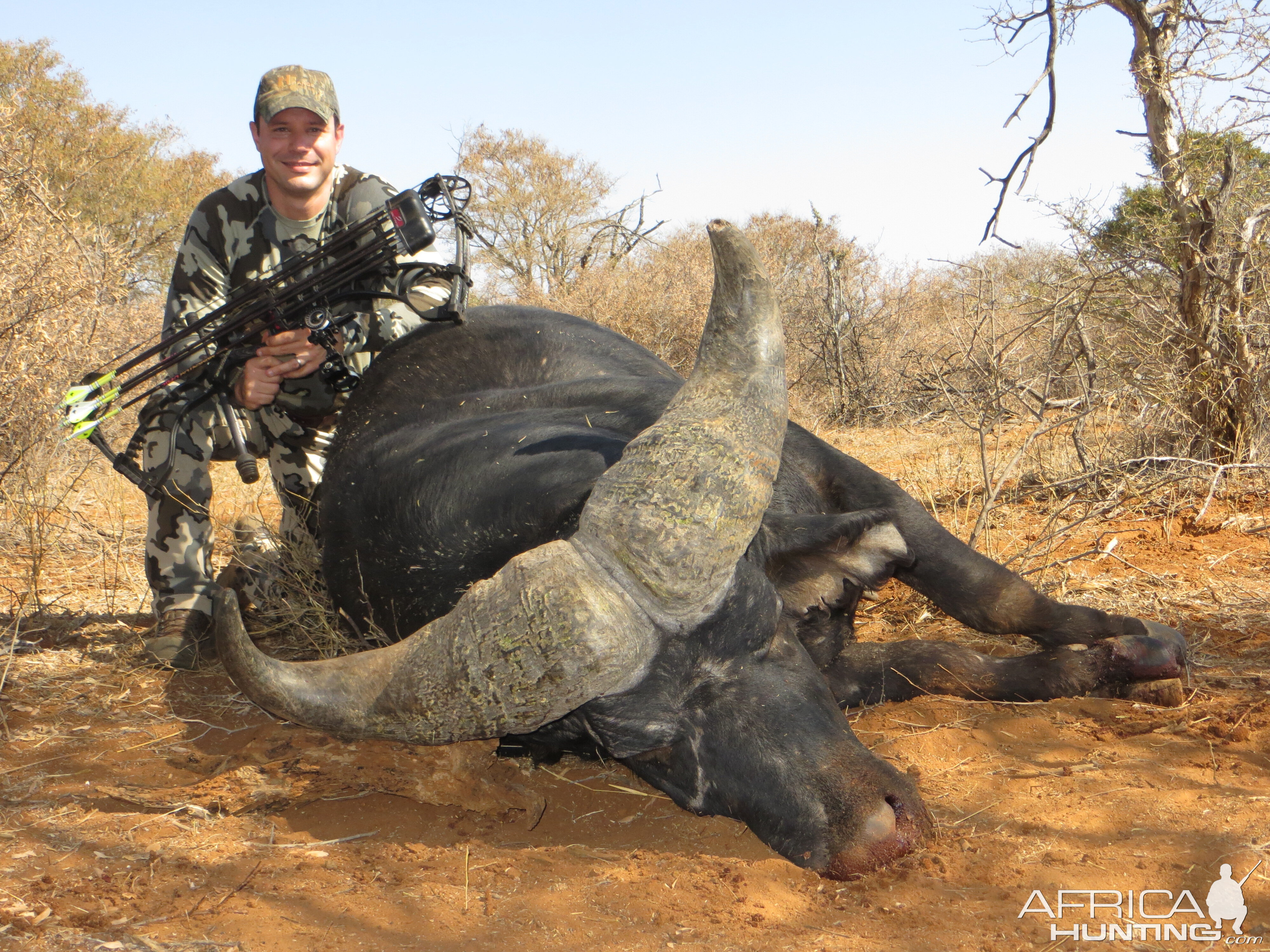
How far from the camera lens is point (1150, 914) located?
2.04 m

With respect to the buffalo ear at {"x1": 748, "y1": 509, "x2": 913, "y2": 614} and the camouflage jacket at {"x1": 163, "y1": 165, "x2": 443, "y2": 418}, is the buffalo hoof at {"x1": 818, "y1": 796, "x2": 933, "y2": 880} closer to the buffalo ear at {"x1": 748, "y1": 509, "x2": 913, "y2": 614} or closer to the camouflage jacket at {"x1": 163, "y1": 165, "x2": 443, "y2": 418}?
the buffalo ear at {"x1": 748, "y1": 509, "x2": 913, "y2": 614}

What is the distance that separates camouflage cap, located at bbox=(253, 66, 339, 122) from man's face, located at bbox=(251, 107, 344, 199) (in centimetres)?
3

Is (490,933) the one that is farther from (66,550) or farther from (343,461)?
(66,550)

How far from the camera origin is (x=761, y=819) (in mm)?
2178

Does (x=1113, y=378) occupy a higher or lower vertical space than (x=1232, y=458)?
higher

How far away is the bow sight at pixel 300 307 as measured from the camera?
416cm

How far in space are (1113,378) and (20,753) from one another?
22.8 ft

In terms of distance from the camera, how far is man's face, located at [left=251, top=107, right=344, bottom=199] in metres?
4.54

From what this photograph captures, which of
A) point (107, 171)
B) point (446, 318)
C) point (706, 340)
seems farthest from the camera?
point (107, 171)

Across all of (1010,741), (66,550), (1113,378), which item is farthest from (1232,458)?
(66,550)

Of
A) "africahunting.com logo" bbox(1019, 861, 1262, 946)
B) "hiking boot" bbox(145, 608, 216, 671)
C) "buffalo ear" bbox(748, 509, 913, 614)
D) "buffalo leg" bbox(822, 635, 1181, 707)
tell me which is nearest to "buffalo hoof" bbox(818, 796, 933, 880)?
"africahunting.com logo" bbox(1019, 861, 1262, 946)

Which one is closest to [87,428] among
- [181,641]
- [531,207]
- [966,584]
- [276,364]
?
[276,364]

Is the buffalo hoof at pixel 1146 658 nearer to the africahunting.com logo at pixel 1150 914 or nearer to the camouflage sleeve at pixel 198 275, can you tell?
the africahunting.com logo at pixel 1150 914

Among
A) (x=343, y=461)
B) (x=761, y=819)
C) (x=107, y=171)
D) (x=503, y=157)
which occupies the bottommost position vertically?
(x=761, y=819)
